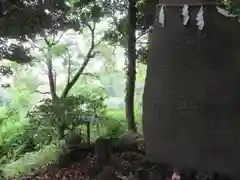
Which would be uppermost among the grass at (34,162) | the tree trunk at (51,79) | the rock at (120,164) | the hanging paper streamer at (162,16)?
the hanging paper streamer at (162,16)

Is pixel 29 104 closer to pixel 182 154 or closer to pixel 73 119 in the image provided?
pixel 73 119

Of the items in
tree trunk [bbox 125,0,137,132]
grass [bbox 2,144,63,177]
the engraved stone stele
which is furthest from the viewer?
tree trunk [bbox 125,0,137,132]

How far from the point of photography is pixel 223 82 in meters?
1.89

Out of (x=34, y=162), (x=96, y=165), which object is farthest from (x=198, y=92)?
(x=34, y=162)

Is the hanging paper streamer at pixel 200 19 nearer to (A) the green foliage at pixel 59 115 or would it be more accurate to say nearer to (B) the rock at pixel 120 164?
(B) the rock at pixel 120 164

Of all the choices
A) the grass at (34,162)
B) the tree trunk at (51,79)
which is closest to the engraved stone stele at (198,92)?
the grass at (34,162)

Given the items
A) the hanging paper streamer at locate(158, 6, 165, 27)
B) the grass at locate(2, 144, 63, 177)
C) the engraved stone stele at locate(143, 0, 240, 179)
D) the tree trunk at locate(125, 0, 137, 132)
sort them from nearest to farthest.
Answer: the engraved stone stele at locate(143, 0, 240, 179) → the hanging paper streamer at locate(158, 6, 165, 27) → the grass at locate(2, 144, 63, 177) → the tree trunk at locate(125, 0, 137, 132)

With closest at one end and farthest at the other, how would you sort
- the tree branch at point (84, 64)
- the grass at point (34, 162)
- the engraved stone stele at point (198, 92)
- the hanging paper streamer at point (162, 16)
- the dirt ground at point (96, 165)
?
the engraved stone stele at point (198, 92) < the hanging paper streamer at point (162, 16) < the dirt ground at point (96, 165) < the grass at point (34, 162) < the tree branch at point (84, 64)

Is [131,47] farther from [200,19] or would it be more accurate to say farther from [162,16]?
[200,19]

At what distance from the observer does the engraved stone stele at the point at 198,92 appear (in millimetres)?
1896

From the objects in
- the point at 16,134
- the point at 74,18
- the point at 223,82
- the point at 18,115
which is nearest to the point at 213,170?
the point at 223,82

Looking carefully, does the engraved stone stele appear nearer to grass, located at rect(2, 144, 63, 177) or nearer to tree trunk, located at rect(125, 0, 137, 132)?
grass, located at rect(2, 144, 63, 177)

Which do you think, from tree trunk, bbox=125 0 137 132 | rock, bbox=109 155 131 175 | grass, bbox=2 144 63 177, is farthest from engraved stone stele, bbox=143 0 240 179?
tree trunk, bbox=125 0 137 132

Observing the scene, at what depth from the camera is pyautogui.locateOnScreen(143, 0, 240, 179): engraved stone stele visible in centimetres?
190
